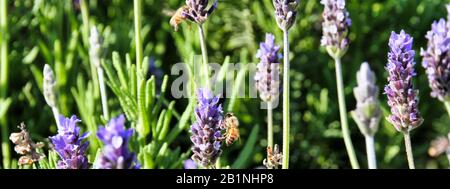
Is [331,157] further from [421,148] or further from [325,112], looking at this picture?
[421,148]

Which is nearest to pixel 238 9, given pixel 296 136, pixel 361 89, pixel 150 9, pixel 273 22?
pixel 273 22

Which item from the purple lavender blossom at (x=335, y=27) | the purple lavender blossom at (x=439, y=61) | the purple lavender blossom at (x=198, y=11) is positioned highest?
the purple lavender blossom at (x=198, y=11)

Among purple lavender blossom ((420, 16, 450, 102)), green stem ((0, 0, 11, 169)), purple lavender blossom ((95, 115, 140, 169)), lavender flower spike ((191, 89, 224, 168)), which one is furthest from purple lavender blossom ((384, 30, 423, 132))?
green stem ((0, 0, 11, 169))

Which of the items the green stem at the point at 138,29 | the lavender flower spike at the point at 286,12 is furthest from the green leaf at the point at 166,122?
the lavender flower spike at the point at 286,12

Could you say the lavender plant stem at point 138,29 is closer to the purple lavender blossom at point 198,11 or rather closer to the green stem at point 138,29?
the green stem at point 138,29

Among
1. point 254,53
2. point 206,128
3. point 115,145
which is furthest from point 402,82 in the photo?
point 254,53

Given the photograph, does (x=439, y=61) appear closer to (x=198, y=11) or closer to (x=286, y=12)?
(x=286, y=12)

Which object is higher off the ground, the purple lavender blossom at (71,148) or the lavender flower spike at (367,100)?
the lavender flower spike at (367,100)
